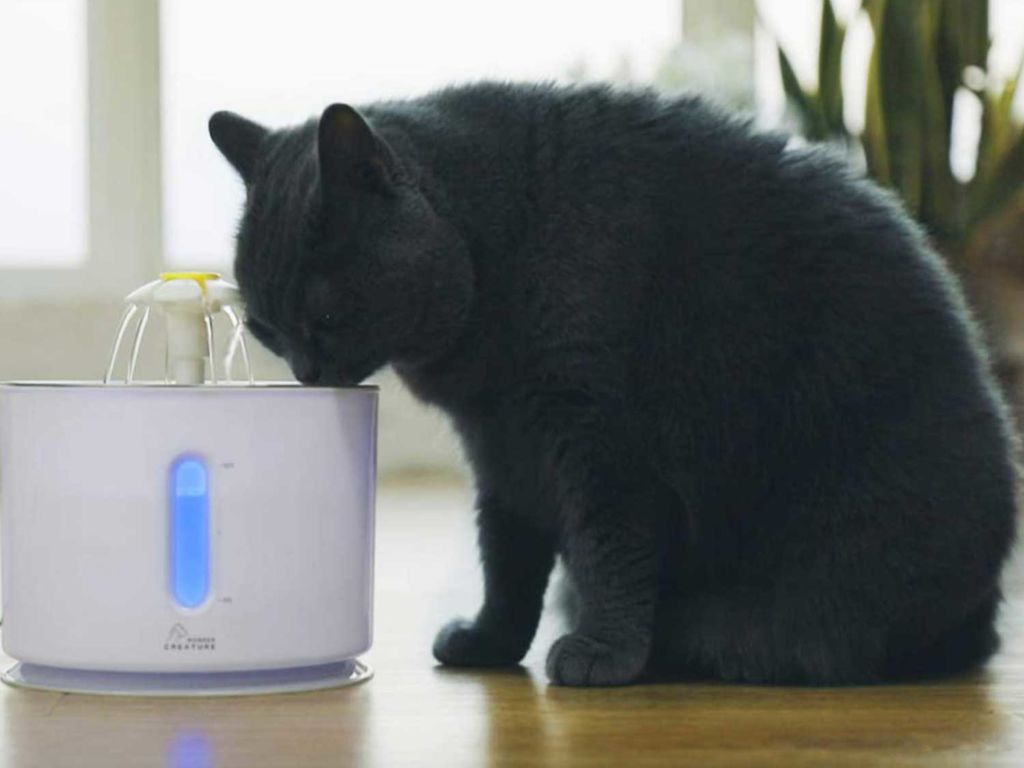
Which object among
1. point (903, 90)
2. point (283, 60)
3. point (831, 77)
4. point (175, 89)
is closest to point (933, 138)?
point (903, 90)

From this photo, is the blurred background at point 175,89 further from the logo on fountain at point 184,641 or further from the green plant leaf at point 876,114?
the logo on fountain at point 184,641

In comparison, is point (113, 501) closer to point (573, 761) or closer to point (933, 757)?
point (573, 761)

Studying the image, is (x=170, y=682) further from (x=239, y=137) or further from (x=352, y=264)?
(x=239, y=137)

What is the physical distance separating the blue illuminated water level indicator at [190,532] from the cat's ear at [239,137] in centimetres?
26

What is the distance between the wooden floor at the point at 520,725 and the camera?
92 cm

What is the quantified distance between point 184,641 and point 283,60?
3057 millimetres

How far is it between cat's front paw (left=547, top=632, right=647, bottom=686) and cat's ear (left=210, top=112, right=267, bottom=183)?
0.42m

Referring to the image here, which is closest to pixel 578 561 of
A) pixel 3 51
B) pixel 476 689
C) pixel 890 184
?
pixel 476 689

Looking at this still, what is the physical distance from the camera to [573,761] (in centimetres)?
90

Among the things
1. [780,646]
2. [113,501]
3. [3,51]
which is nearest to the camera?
[113,501]

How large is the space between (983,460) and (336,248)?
0.48m

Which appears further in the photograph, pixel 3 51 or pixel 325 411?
pixel 3 51

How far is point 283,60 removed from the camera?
13.1 feet

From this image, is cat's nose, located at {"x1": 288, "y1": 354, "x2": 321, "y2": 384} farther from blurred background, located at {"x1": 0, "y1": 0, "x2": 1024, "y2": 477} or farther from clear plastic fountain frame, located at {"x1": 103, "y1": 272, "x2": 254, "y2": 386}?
blurred background, located at {"x1": 0, "y1": 0, "x2": 1024, "y2": 477}
